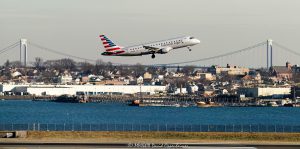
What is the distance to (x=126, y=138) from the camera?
8894 centimetres

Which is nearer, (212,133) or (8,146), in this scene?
(8,146)

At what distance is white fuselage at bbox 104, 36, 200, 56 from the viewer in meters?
85.9

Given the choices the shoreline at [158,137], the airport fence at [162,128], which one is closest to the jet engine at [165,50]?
the shoreline at [158,137]

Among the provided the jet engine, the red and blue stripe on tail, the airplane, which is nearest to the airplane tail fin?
the red and blue stripe on tail

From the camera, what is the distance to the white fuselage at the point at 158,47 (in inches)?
3383

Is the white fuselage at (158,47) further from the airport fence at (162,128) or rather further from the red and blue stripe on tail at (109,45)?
the airport fence at (162,128)

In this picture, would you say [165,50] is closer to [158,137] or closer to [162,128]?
[158,137]

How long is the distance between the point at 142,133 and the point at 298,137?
1500 cm

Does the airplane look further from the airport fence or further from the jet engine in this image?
the airport fence

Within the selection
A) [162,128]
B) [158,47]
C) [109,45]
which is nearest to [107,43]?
[109,45]

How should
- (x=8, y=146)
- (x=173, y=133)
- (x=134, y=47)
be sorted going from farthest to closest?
(x=173, y=133), (x=134, y=47), (x=8, y=146)

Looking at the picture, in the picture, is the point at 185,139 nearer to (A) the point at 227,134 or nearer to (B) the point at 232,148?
(A) the point at 227,134

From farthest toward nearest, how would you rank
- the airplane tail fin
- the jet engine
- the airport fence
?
the airport fence < the airplane tail fin < the jet engine

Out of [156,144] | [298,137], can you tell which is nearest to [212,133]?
[298,137]
